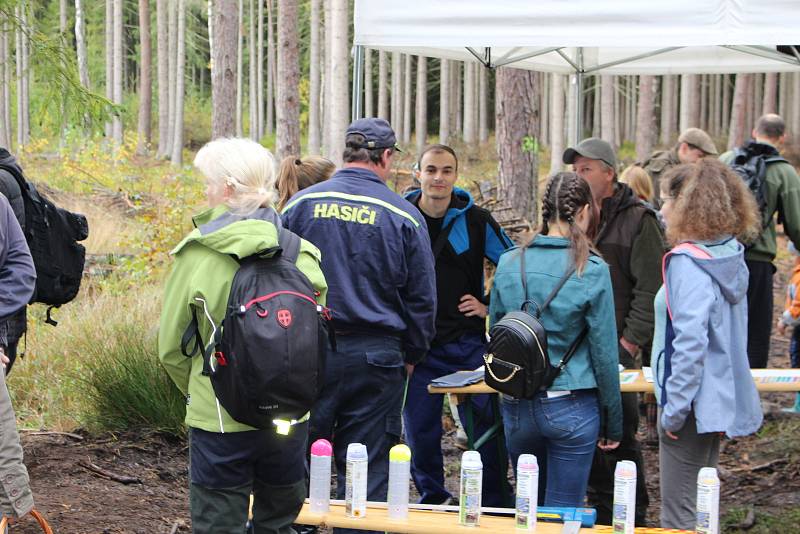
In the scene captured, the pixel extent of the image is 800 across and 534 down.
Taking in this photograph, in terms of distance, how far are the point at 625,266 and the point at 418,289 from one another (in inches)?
58.0

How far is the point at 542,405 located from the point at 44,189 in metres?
14.8

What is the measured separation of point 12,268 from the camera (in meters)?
4.13

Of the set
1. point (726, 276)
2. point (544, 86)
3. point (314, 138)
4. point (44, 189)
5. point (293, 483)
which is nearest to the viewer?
point (293, 483)

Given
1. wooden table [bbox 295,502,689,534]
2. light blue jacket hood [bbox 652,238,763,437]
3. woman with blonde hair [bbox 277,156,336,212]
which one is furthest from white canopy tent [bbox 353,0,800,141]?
wooden table [bbox 295,502,689,534]

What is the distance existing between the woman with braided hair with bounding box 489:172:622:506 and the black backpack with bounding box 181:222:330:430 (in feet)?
3.74

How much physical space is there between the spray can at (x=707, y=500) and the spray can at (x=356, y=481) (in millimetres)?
1227

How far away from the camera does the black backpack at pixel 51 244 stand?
486 centimetres

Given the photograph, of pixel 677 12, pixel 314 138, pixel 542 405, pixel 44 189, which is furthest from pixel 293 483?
pixel 314 138

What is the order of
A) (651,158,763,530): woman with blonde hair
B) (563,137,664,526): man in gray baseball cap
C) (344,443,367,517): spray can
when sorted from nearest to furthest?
1. (344,443,367,517): spray can
2. (651,158,763,530): woman with blonde hair
3. (563,137,664,526): man in gray baseball cap

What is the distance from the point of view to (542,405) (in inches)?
156

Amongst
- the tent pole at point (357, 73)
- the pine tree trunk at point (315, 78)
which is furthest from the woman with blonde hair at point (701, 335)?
the pine tree trunk at point (315, 78)

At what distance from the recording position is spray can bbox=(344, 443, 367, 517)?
3.62 metres

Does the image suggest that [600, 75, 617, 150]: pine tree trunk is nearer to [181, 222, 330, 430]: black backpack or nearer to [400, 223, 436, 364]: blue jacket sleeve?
[400, 223, 436, 364]: blue jacket sleeve

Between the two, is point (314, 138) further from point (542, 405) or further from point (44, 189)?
point (542, 405)
